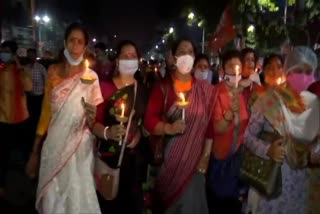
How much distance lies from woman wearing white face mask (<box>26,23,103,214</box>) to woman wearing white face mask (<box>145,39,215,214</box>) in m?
0.59

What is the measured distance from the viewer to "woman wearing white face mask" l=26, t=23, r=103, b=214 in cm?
458

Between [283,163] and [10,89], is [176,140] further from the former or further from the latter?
[10,89]

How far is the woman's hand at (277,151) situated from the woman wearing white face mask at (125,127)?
1233 mm

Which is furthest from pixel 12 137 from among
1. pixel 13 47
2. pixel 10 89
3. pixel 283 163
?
pixel 283 163

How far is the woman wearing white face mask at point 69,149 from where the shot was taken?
4578 millimetres

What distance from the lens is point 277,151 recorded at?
4.16m

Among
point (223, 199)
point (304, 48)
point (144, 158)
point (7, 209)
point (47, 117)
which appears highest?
point (304, 48)

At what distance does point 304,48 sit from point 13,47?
511cm

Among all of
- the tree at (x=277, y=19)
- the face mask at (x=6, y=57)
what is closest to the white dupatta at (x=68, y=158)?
the face mask at (x=6, y=57)

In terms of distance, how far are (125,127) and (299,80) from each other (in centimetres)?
161

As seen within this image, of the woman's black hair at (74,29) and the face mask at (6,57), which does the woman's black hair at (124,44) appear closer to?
the woman's black hair at (74,29)

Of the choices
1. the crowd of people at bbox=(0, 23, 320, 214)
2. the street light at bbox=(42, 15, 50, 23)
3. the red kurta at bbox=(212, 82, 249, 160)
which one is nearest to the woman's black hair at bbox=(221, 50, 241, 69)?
the red kurta at bbox=(212, 82, 249, 160)

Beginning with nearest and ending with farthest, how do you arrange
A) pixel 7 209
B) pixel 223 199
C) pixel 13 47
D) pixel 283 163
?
pixel 283 163 < pixel 223 199 < pixel 7 209 < pixel 13 47

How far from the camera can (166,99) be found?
4652 millimetres
